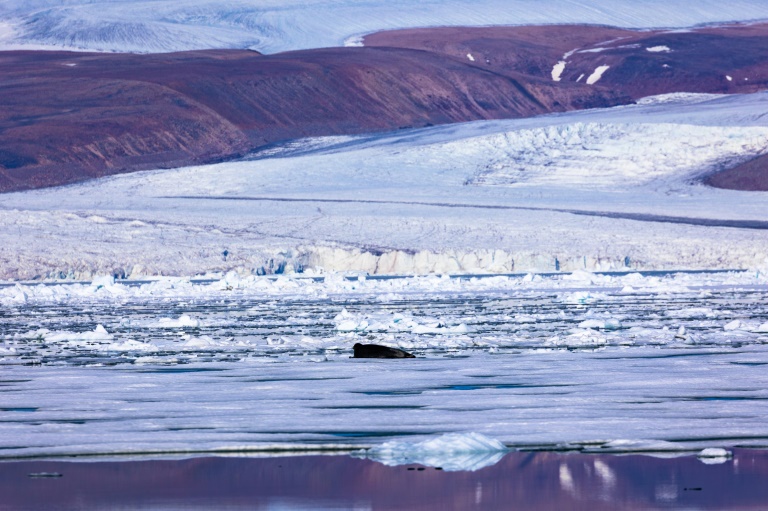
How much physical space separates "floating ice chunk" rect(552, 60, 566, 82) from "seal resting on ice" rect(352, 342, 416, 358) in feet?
151

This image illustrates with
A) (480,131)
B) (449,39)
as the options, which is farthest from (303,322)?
(449,39)

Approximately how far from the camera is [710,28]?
57031mm

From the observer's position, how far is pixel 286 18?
6331cm

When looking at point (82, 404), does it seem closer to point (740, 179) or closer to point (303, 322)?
point (303, 322)

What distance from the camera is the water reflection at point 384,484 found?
13.2ft

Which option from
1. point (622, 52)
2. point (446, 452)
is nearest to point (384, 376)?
point (446, 452)

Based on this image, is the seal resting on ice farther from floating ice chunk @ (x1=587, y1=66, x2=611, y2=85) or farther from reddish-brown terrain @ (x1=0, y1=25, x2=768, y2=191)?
floating ice chunk @ (x1=587, y1=66, x2=611, y2=85)

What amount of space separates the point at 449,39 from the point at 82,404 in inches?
2028

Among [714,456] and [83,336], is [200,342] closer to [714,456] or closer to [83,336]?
[83,336]

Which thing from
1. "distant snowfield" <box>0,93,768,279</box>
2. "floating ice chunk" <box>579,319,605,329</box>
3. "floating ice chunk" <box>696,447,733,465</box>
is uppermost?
"distant snowfield" <box>0,93,768,279</box>

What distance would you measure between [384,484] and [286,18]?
60.3 m

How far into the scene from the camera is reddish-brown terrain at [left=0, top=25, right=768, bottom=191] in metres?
40.0

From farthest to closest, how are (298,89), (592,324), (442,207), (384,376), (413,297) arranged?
1. (298,89)
2. (442,207)
3. (413,297)
4. (592,324)
5. (384,376)

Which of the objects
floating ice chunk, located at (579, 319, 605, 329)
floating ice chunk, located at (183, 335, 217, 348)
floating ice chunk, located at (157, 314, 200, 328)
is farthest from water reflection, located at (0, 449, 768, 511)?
floating ice chunk, located at (157, 314, 200, 328)
